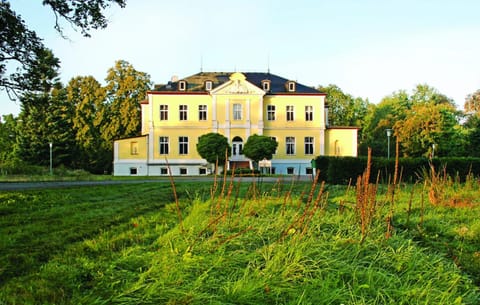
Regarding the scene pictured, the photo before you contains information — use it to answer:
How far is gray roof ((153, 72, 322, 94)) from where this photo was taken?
1561 inches

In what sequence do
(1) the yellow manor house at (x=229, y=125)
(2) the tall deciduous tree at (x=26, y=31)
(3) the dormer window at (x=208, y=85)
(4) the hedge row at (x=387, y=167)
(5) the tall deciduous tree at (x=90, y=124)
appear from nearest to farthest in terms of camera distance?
(2) the tall deciduous tree at (x=26, y=31)
(4) the hedge row at (x=387, y=167)
(1) the yellow manor house at (x=229, y=125)
(3) the dormer window at (x=208, y=85)
(5) the tall deciduous tree at (x=90, y=124)

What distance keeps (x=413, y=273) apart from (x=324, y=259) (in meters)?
0.80

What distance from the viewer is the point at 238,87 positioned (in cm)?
3847

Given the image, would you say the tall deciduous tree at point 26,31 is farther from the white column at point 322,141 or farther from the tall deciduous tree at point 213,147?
the white column at point 322,141

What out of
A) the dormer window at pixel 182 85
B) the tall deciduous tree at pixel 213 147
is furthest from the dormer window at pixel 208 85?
the tall deciduous tree at pixel 213 147

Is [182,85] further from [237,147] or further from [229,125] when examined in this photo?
[237,147]

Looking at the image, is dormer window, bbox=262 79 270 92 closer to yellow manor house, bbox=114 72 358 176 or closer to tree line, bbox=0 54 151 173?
yellow manor house, bbox=114 72 358 176

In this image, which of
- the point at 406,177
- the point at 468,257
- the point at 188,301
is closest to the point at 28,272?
the point at 188,301

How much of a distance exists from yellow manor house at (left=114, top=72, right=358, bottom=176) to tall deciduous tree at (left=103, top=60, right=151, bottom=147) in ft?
16.1

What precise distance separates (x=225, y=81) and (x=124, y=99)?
12.6 meters

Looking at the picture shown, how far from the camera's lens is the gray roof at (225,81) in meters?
39.7

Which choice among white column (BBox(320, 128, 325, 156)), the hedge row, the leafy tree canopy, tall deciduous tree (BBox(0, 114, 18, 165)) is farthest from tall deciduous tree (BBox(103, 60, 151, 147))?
the hedge row

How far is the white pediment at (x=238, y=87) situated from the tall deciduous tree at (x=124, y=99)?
1115 cm

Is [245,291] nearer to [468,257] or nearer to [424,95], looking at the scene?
[468,257]
